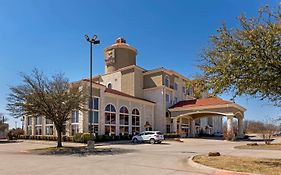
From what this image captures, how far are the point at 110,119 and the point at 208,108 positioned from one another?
56.3 ft

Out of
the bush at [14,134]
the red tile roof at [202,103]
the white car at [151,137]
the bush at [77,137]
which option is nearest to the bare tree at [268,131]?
the red tile roof at [202,103]

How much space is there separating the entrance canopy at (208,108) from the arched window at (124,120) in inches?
410

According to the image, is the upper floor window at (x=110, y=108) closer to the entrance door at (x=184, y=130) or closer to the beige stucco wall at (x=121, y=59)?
the beige stucco wall at (x=121, y=59)

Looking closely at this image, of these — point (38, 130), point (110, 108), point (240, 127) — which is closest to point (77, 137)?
point (110, 108)

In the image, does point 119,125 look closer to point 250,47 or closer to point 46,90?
point 46,90

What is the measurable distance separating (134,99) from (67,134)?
1268 centimetres

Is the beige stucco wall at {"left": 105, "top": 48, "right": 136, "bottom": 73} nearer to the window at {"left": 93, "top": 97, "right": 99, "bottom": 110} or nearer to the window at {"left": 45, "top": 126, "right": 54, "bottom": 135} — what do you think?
the window at {"left": 93, "top": 97, "right": 99, "bottom": 110}

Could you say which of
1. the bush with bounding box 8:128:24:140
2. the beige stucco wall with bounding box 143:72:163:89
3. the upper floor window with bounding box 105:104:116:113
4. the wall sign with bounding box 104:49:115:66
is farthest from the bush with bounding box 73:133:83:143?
the wall sign with bounding box 104:49:115:66

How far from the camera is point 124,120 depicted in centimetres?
4519

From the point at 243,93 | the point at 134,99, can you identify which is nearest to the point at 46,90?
the point at 243,93

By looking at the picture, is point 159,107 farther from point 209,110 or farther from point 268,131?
point 268,131

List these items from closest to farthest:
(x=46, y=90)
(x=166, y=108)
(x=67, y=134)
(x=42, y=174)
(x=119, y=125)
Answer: (x=42, y=174)
(x=46, y=90)
(x=67, y=134)
(x=119, y=125)
(x=166, y=108)

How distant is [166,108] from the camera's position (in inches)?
2073

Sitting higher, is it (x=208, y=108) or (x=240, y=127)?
(x=208, y=108)
